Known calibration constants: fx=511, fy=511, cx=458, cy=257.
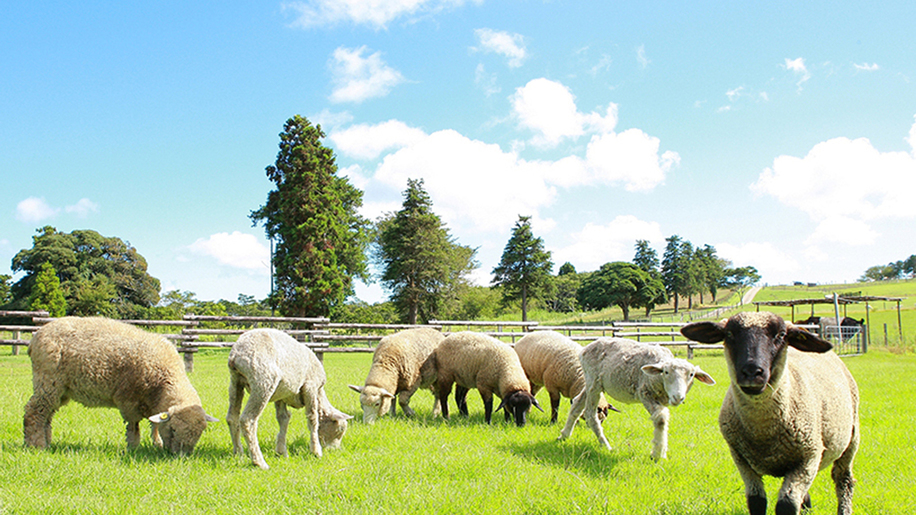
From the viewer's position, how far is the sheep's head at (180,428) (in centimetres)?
526

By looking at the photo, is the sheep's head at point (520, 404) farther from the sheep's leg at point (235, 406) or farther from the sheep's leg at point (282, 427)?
the sheep's leg at point (235, 406)

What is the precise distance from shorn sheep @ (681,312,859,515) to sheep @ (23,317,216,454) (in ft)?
16.4

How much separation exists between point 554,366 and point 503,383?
882mm

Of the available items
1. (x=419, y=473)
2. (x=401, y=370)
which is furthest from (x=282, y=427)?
(x=401, y=370)

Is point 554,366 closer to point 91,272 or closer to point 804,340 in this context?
point 804,340

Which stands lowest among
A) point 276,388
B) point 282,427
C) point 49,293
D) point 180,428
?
point 282,427

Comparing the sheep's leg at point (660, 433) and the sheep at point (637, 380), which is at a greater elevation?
the sheep at point (637, 380)

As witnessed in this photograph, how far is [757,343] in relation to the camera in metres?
3.11

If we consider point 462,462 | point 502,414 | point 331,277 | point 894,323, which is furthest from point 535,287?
point 462,462

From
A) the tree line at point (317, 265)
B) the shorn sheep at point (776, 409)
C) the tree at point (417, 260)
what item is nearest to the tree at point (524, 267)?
the tree line at point (317, 265)

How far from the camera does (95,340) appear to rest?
5676 mm

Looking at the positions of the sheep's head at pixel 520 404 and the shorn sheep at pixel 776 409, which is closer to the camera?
the shorn sheep at pixel 776 409

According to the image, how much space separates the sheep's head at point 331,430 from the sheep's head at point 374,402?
4.76 feet

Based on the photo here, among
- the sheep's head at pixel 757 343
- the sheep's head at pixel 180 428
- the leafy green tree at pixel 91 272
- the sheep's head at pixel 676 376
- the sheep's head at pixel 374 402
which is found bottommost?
the sheep's head at pixel 374 402
